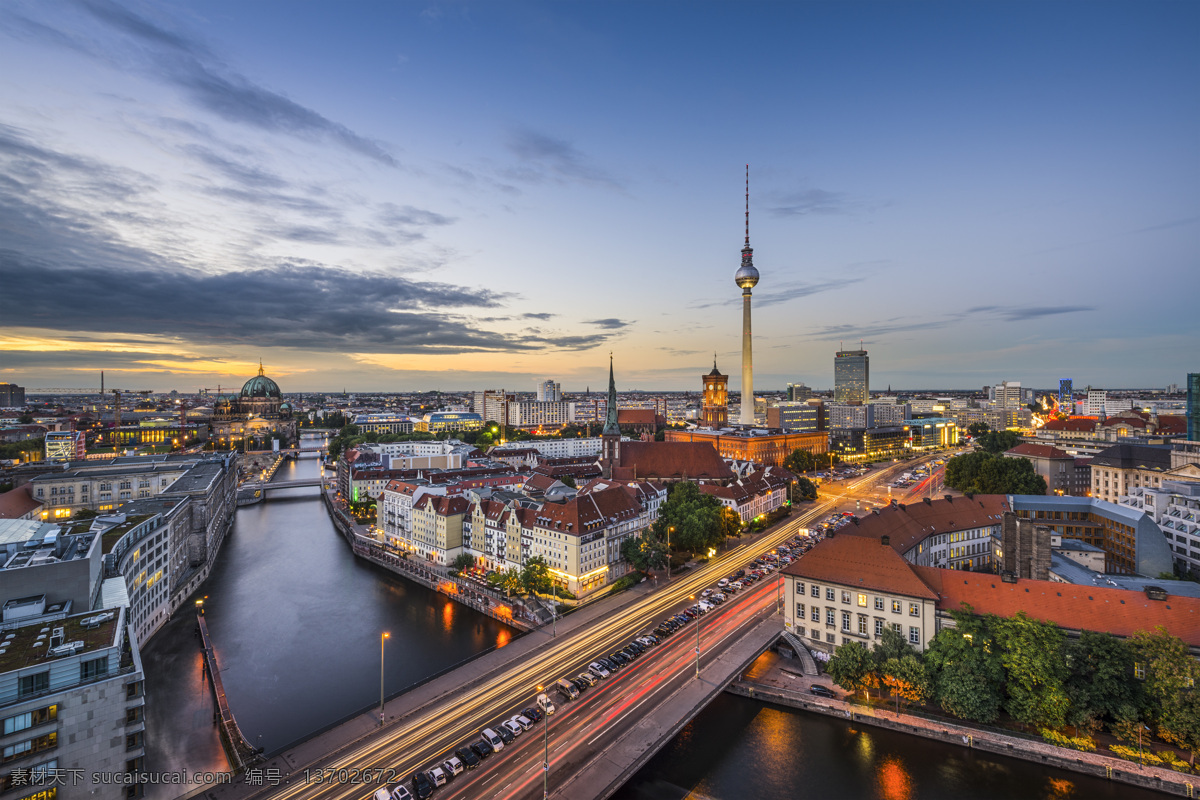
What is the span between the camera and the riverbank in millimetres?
22984

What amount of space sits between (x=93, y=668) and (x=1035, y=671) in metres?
40.4

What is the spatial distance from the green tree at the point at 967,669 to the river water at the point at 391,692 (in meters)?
2.11

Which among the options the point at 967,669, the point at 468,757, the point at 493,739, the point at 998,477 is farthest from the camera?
the point at 998,477

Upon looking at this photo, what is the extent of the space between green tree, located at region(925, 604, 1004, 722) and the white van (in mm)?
21763

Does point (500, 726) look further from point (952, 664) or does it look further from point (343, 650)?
point (952, 664)

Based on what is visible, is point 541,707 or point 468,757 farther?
point 541,707

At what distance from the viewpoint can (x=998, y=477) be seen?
67.9 metres

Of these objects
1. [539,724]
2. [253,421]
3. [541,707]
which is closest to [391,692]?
[541,707]

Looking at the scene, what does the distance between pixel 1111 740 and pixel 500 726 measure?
1127 inches

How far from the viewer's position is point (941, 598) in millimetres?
30094

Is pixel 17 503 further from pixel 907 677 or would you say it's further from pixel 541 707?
pixel 907 677

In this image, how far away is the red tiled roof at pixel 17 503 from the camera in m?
52.4

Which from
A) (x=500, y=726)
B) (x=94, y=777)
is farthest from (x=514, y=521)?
(x=94, y=777)

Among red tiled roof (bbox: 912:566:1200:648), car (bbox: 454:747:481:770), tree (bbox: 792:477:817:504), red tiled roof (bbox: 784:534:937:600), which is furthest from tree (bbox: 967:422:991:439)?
car (bbox: 454:747:481:770)
